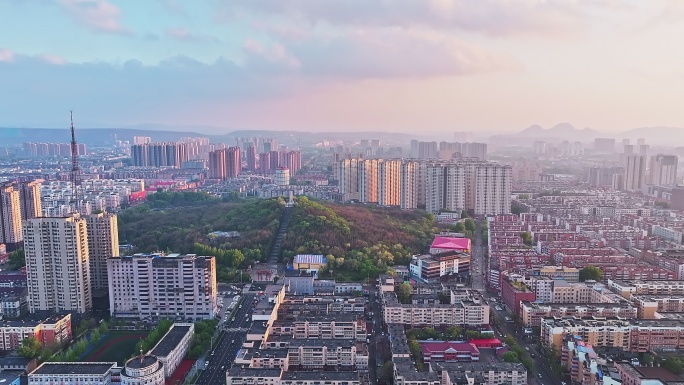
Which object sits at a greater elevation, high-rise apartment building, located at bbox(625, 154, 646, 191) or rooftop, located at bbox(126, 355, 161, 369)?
high-rise apartment building, located at bbox(625, 154, 646, 191)

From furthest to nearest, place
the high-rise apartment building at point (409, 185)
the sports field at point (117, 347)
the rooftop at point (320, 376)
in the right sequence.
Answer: the high-rise apartment building at point (409, 185) < the sports field at point (117, 347) < the rooftop at point (320, 376)

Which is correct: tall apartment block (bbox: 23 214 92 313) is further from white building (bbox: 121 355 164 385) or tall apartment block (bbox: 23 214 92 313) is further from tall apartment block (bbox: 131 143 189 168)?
tall apartment block (bbox: 131 143 189 168)

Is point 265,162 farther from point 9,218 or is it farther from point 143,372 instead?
point 143,372

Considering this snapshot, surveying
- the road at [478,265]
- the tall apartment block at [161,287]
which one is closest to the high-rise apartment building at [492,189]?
the road at [478,265]

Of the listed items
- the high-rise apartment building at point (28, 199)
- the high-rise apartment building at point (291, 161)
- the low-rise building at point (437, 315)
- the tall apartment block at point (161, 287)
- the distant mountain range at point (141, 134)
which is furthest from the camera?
the distant mountain range at point (141, 134)

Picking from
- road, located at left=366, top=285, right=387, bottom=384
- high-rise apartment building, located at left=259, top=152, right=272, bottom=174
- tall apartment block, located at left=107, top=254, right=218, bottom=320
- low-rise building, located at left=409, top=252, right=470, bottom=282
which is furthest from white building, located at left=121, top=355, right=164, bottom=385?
high-rise apartment building, located at left=259, top=152, right=272, bottom=174

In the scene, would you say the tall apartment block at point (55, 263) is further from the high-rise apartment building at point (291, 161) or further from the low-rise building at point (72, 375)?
the high-rise apartment building at point (291, 161)
